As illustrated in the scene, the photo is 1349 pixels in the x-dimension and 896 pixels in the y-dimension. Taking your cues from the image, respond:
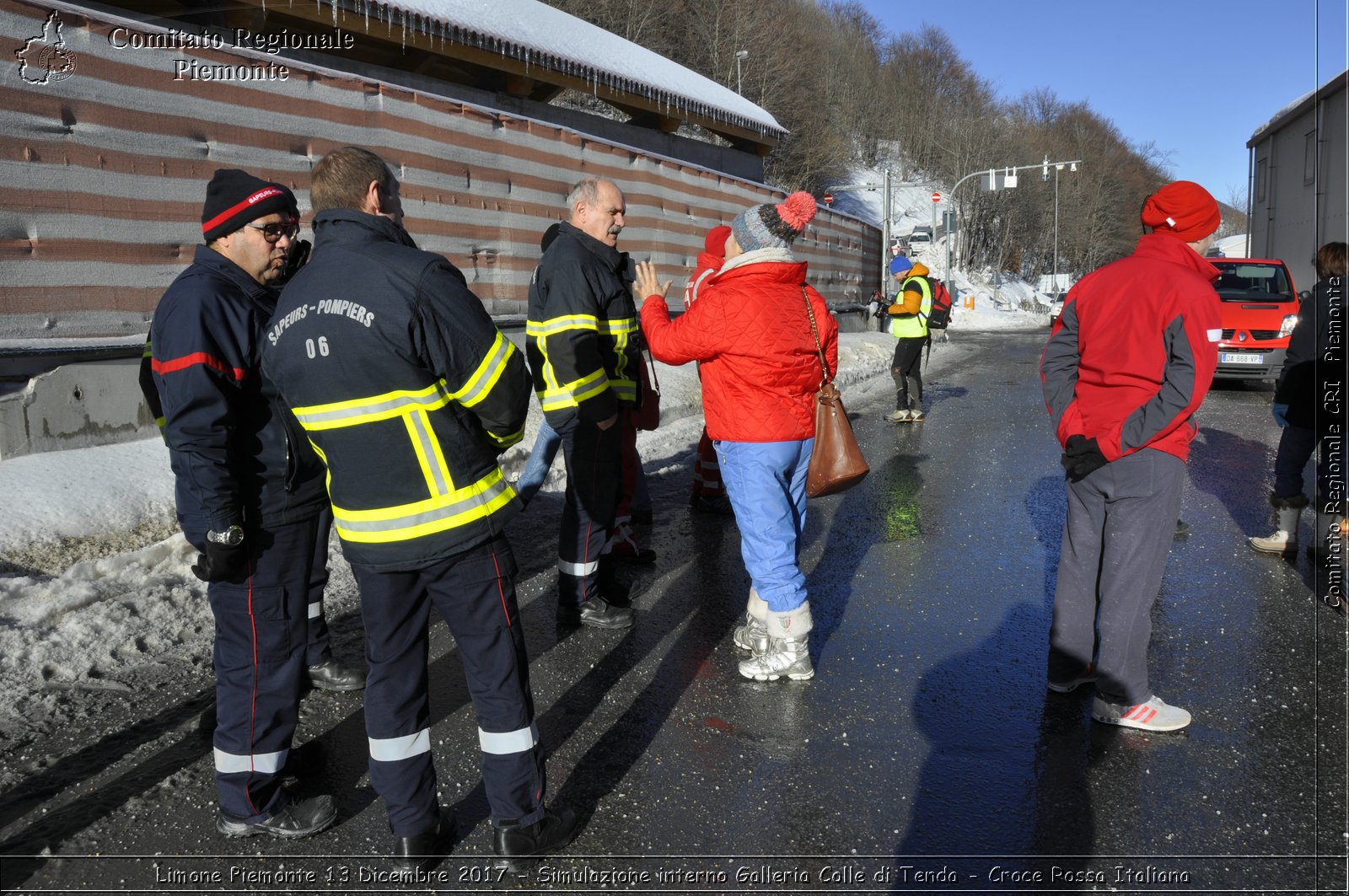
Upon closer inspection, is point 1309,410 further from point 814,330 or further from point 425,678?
point 425,678

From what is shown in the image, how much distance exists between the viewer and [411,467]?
2.60 m

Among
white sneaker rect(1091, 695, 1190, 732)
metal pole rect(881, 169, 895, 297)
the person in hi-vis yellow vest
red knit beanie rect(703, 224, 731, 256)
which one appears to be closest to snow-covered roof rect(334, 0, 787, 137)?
the person in hi-vis yellow vest

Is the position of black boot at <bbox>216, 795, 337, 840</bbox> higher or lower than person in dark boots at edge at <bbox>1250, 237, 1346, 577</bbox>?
lower

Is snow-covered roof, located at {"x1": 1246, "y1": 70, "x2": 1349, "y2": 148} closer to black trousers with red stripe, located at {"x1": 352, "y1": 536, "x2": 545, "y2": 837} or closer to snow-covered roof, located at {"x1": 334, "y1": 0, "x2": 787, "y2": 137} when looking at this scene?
snow-covered roof, located at {"x1": 334, "y1": 0, "x2": 787, "y2": 137}

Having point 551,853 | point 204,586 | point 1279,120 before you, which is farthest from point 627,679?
point 1279,120

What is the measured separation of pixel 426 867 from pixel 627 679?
1.47 meters

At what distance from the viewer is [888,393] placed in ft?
47.9

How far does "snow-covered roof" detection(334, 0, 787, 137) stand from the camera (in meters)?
11.5

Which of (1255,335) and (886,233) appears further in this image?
(886,233)

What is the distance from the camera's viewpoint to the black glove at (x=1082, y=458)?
3.58 meters

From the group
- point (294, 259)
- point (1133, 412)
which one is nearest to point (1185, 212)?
point (1133, 412)

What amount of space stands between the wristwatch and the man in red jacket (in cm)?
298

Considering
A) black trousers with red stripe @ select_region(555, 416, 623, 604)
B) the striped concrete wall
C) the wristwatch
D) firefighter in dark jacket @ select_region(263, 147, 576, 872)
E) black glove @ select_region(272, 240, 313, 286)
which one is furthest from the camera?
the striped concrete wall

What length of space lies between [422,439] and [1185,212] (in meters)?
2.92
